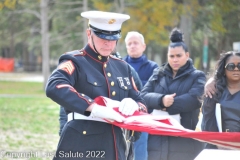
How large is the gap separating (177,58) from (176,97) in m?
0.44


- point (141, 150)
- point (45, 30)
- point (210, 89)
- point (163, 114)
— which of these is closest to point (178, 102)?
point (163, 114)

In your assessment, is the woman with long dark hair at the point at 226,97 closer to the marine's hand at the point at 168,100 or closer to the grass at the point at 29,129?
the marine's hand at the point at 168,100

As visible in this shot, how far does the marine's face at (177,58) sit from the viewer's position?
634 centimetres

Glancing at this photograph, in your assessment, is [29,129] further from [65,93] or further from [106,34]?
[65,93]

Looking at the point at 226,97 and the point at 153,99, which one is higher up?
the point at 226,97

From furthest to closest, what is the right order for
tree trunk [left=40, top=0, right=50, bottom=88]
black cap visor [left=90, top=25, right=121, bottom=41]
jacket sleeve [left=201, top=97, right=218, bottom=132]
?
tree trunk [left=40, top=0, right=50, bottom=88] < jacket sleeve [left=201, top=97, right=218, bottom=132] < black cap visor [left=90, top=25, right=121, bottom=41]

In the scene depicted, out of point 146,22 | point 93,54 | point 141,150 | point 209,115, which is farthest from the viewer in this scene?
point 146,22

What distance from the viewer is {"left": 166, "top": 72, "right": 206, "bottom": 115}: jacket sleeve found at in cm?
618

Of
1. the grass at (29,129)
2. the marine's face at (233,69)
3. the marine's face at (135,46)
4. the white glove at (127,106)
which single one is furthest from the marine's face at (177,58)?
the grass at (29,129)

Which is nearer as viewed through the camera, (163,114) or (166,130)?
(166,130)

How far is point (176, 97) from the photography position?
6.23m

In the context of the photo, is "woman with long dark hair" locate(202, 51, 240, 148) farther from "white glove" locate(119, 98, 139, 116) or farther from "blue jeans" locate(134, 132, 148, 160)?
"blue jeans" locate(134, 132, 148, 160)

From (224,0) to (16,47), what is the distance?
5519 cm

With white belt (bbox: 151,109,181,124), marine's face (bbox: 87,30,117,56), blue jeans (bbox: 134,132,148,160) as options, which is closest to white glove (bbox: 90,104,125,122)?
marine's face (bbox: 87,30,117,56)
